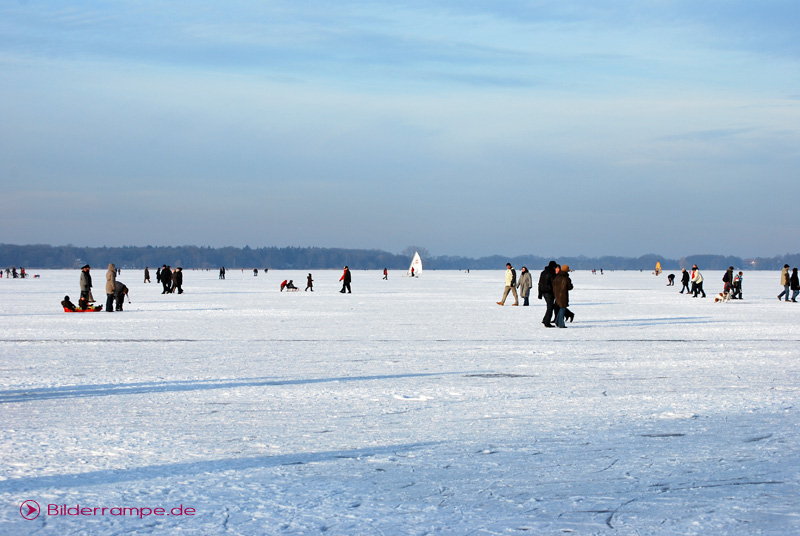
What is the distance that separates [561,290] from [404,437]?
10.7 meters

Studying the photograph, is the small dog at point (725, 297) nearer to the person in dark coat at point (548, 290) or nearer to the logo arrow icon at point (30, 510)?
the person in dark coat at point (548, 290)

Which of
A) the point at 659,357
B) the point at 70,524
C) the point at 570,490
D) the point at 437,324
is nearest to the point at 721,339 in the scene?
the point at 659,357

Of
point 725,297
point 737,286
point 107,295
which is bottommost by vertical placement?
point 107,295

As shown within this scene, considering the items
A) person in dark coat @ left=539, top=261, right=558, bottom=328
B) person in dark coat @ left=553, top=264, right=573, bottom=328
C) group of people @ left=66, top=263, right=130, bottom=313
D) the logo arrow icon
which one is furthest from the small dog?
the logo arrow icon

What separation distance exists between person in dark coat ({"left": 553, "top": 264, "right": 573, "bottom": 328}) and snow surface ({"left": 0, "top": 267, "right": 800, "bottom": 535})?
3.01 m

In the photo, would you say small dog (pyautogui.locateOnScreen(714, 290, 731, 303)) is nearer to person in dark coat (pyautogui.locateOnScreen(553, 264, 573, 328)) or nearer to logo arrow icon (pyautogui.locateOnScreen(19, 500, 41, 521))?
person in dark coat (pyautogui.locateOnScreen(553, 264, 573, 328))

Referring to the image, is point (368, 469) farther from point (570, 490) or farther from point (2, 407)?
point (2, 407)

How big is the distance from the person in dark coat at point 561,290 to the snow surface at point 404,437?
9.86 feet

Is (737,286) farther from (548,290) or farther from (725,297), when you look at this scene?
(548,290)

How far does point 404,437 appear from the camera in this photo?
6320mm

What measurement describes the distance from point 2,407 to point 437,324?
11.5 m

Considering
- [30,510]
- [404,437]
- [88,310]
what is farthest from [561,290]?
[30,510]

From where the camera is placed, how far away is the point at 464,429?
6.60m

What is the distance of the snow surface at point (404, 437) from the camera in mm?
4438
